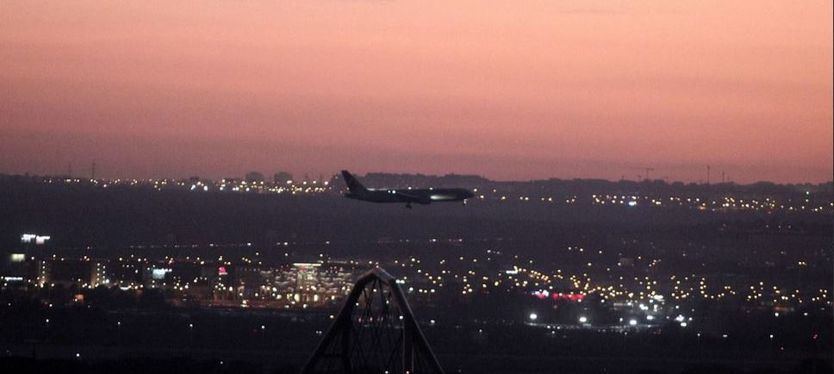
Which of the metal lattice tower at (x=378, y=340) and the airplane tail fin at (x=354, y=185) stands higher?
the airplane tail fin at (x=354, y=185)

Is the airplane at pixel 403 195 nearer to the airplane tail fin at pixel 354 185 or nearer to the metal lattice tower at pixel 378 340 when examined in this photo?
the airplane tail fin at pixel 354 185

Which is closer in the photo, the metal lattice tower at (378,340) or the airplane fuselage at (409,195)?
the metal lattice tower at (378,340)

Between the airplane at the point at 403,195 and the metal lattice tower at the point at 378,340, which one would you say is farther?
Answer: the airplane at the point at 403,195

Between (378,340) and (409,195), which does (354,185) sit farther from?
(378,340)

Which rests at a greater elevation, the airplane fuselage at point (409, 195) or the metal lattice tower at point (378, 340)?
the airplane fuselage at point (409, 195)

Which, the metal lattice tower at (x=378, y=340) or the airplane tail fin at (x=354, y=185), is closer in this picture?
the metal lattice tower at (x=378, y=340)

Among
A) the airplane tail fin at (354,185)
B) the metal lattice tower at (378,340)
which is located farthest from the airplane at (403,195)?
the metal lattice tower at (378,340)

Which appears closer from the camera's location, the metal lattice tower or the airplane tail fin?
the metal lattice tower

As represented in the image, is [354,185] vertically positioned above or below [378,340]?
above

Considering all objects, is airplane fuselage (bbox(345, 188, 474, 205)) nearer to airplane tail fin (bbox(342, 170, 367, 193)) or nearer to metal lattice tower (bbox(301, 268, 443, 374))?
airplane tail fin (bbox(342, 170, 367, 193))

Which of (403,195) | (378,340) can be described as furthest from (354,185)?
(378,340)

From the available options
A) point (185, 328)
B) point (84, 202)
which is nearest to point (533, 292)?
point (185, 328)

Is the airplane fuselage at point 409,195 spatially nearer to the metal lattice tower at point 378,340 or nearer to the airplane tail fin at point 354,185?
the airplane tail fin at point 354,185

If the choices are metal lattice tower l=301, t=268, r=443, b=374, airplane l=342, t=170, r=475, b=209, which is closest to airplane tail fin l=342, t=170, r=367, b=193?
airplane l=342, t=170, r=475, b=209
